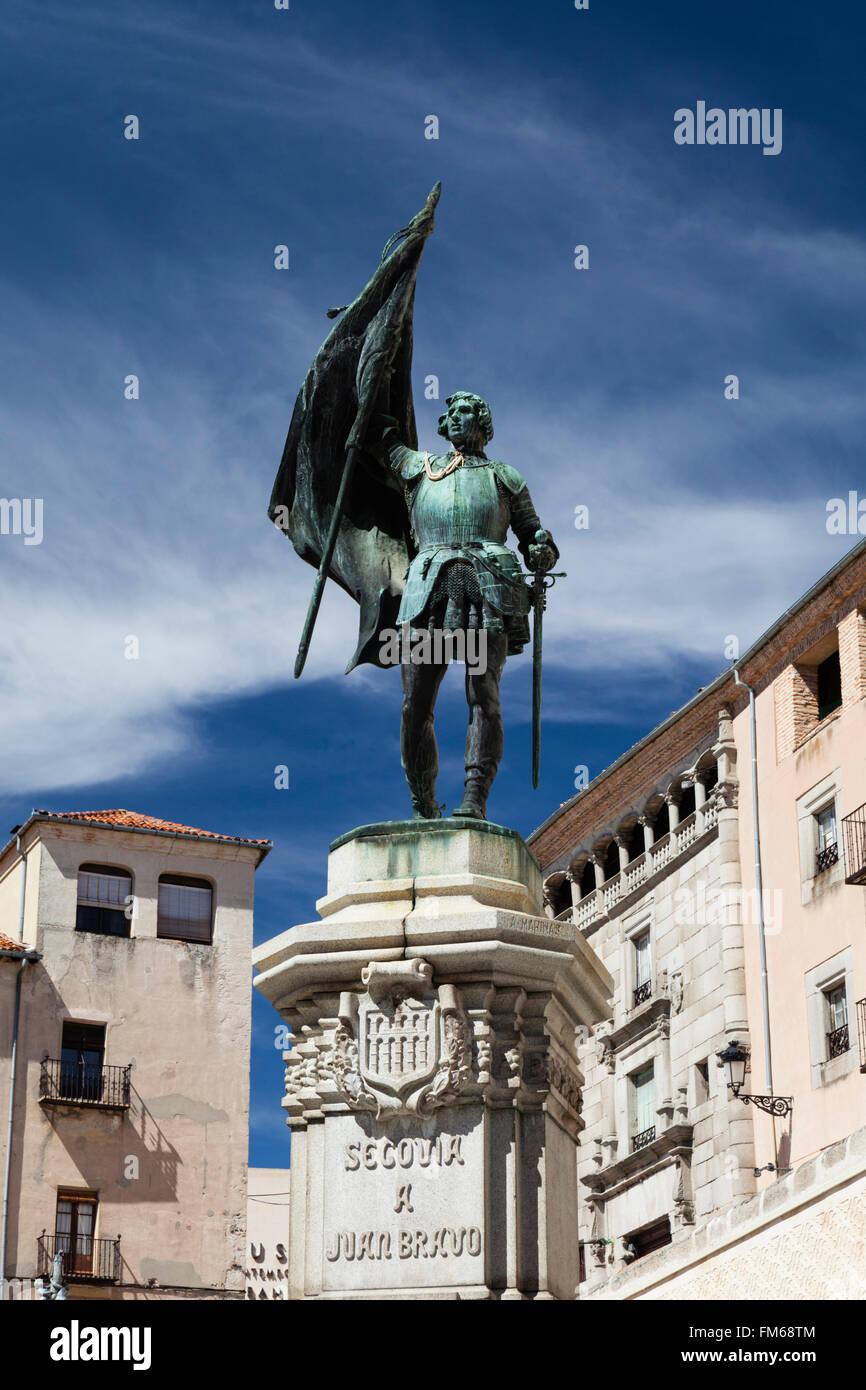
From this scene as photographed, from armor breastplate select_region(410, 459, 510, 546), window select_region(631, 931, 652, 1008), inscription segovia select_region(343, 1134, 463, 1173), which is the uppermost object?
window select_region(631, 931, 652, 1008)

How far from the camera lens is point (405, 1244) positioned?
1107 centimetres

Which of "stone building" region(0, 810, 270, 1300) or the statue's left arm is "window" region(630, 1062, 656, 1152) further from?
the statue's left arm

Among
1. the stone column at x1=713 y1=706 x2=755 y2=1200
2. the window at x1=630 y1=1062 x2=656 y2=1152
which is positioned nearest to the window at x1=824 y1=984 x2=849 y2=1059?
the stone column at x1=713 y1=706 x2=755 y2=1200

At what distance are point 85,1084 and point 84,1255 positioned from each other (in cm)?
407

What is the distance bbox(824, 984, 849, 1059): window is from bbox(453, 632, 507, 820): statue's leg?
30125 mm

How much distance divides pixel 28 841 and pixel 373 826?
39.6m

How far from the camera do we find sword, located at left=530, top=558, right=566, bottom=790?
12.8m

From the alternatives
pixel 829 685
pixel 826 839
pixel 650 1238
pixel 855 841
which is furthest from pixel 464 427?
pixel 650 1238

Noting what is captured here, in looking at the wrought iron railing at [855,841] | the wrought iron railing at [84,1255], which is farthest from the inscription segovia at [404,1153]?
the wrought iron railing at [84,1255]

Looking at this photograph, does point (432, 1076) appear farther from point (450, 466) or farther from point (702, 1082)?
point (702, 1082)

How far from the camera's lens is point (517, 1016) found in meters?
11.5

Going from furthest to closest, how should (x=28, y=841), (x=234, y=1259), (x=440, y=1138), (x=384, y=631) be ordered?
(x=28, y=841) → (x=234, y=1259) → (x=384, y=631) → (x=440, y=1138)
